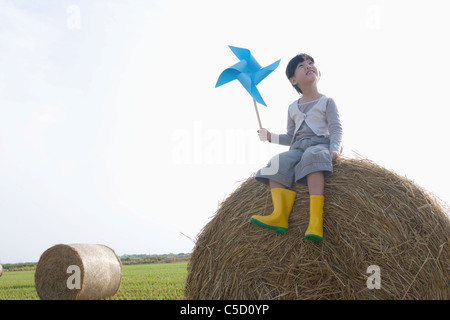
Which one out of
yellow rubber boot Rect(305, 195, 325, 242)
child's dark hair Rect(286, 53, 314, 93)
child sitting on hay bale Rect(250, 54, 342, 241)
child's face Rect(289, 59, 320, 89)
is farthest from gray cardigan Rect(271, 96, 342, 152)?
yellow rubber boot Rect(305, 195, 325, 242)

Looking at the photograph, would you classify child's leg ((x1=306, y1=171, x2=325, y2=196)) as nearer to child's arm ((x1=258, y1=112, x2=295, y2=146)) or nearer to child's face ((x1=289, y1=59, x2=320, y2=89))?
child's arm ((x1=258, y1=112, x2=295, y2=146))

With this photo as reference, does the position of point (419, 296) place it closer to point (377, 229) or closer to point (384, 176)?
point (377, 229)

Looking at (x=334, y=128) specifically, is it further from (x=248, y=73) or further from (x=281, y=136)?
(x=248, y=73)

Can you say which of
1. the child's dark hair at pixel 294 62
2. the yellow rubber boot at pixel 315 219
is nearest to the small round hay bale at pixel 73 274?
the yellow rubber boot at pixel 315 219

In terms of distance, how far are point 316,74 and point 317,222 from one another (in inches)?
55.3

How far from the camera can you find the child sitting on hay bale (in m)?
2.95

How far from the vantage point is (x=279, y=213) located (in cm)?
298

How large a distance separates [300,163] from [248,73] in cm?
97

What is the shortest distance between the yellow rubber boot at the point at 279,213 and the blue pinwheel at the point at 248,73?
846 millimetres

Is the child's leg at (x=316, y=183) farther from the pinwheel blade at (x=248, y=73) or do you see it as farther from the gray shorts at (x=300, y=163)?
the pinwheel blade at (x=248, y=73)

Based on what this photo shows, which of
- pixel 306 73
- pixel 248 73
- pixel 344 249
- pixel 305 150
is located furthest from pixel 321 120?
pixel 344 249

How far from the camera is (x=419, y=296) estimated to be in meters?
2.72

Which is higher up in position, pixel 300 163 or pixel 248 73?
pixel 248 73
